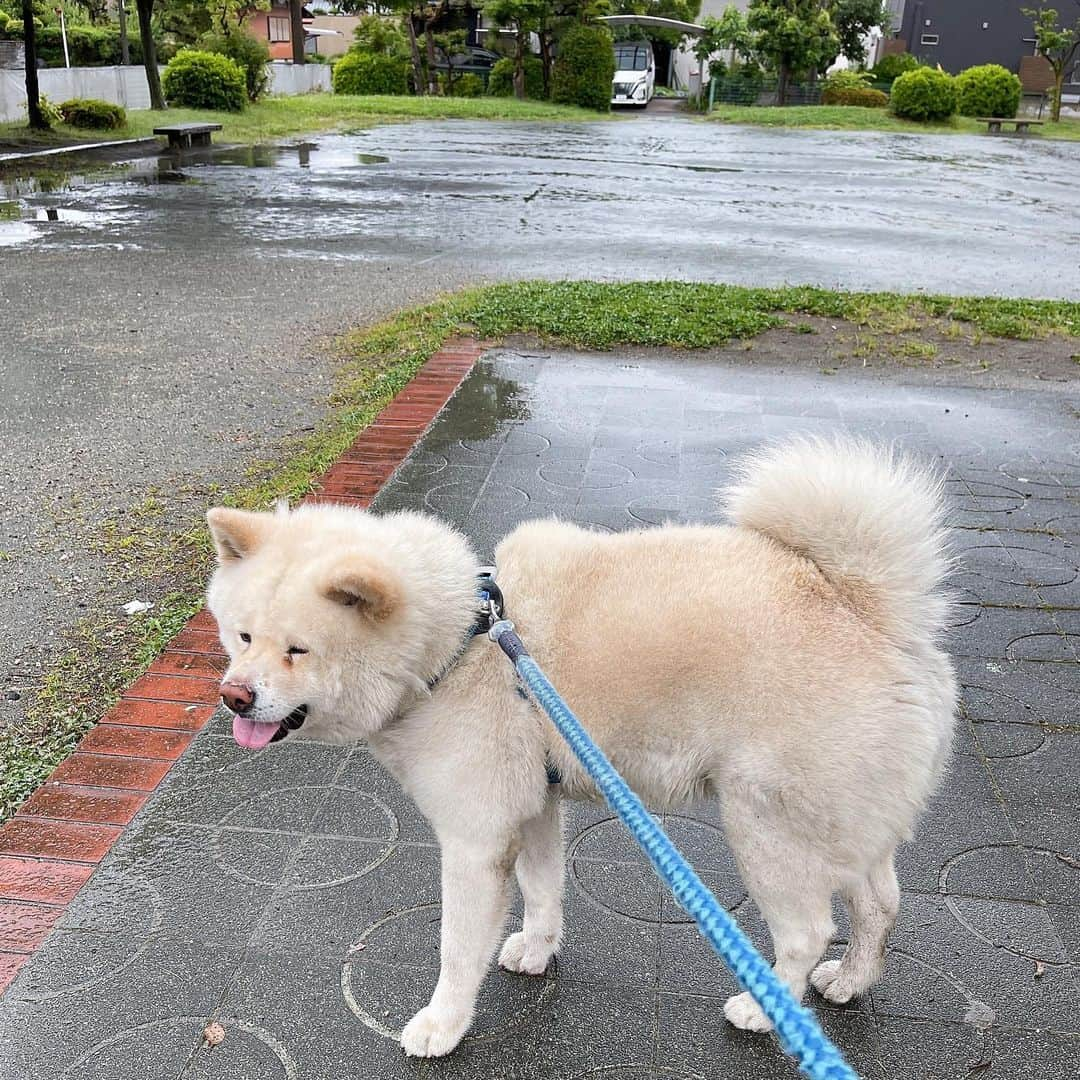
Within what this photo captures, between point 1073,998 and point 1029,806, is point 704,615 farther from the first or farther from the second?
point 1029,806

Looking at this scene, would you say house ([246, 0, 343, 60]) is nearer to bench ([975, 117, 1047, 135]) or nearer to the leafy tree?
the leafy tree

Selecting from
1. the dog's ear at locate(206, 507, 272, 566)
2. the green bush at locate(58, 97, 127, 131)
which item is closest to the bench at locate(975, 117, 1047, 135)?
the green bush at locate(58, 97, 127, 131)

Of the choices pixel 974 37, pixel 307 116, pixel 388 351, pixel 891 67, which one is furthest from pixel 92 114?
pixel 974 37

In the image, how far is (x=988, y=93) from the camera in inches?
1668

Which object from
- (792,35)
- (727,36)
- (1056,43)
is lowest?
(1056,43)

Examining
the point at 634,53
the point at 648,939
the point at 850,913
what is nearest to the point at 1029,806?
the point at 850,913

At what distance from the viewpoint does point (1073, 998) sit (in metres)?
2.49

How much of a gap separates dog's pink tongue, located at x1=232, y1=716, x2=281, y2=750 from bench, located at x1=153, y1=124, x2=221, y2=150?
2397cm

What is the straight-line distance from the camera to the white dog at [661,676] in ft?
6.87

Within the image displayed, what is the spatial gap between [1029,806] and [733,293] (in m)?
7.08

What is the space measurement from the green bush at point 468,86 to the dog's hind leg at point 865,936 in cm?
5008

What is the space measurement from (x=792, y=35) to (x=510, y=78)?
13082 millimetres

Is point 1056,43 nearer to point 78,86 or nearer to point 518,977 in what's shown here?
point 78,86

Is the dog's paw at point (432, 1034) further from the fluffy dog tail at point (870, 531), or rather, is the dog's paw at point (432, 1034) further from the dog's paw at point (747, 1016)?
the fluffy dog tail at point (870, 531)
